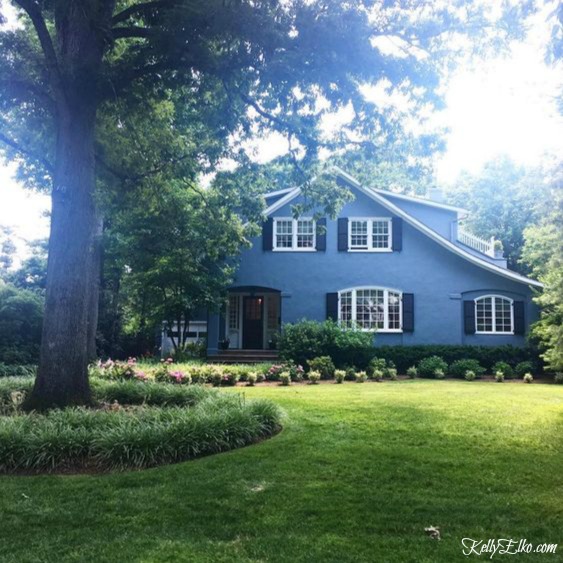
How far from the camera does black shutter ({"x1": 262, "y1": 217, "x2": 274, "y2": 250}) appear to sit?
19641mm

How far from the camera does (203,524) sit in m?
4.11

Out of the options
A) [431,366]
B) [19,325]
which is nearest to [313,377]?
[431,366]

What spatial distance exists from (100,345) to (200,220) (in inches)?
297

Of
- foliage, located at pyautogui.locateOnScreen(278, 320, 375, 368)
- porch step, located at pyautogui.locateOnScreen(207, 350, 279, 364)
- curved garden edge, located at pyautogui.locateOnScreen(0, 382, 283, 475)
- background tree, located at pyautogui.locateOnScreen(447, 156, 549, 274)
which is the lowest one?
curved garden edge, located at pyautogui.locateOnScreen(0, 382, 283, 475)

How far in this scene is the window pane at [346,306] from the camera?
764 inches

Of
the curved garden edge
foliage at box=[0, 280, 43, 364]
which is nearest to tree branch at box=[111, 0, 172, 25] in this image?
the curved garden edge

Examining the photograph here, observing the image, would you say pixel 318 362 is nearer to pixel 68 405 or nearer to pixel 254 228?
pixel 254 228

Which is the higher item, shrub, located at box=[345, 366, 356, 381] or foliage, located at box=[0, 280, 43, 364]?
foliage, located at box=[0, 280, 43, 364]

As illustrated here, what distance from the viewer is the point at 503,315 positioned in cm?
1922

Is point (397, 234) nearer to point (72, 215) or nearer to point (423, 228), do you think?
point (423, 228)

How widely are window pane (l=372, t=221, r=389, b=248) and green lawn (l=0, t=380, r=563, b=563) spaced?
12.8 m

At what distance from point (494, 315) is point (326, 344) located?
6900mm

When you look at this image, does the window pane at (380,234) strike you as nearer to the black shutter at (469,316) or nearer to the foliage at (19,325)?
the black shutter at (469,316)

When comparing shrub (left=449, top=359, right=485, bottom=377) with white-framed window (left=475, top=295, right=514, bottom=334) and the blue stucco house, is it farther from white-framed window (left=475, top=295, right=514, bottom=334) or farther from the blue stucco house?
white-framed window (left=475, top=295, right=514, bottom=334)
